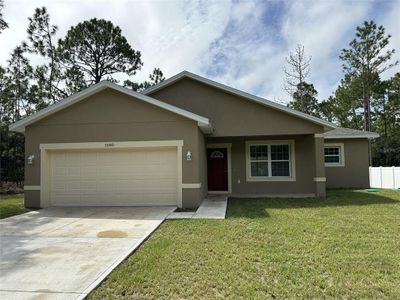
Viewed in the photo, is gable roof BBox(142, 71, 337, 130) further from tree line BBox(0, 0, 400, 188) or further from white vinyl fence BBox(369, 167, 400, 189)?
tree line BBox(0, 0, 400, 188)

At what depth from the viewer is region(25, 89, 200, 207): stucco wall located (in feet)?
33.7

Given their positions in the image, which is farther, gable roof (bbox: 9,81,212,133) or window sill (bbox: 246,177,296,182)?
window sill (bbox: 246,177,296,182)

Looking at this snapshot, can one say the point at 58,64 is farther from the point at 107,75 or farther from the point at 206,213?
the point at 206,213

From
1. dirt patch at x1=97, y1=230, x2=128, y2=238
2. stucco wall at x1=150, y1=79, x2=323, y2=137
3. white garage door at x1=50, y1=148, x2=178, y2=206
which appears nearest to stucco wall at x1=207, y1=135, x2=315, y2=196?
stucco wall at x1=150, y1=79, x2=323, y2=137

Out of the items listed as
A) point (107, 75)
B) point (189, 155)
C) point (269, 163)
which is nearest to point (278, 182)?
point (269, 163)

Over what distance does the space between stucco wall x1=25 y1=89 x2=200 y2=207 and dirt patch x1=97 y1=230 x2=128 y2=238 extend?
3479 millimetres

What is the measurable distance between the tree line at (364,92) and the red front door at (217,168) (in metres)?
14.6

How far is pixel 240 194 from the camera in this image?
13703 millimetres

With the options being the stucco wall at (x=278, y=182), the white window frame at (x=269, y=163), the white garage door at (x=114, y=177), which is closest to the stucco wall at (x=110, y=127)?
the white garage door at (x=114, y=177)

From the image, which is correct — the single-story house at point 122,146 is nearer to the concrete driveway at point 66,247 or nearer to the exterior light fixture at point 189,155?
the exterior light fixture at point 189,155

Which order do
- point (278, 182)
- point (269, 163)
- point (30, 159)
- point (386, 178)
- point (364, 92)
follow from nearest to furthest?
point (30, 159) < point (278, 182) < point (269, 163) < point (386, 178) < point (364, 92)

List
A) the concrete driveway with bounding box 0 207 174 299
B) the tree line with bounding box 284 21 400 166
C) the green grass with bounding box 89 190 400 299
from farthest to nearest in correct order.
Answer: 1. the tree line with bounding box 284 21 400 166
2. the concrete driveway with bounding box 0 207 174 299
3. the green grass with bounding box 89 190 400 299

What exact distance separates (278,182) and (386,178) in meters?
7.15

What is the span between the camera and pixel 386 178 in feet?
53.4
